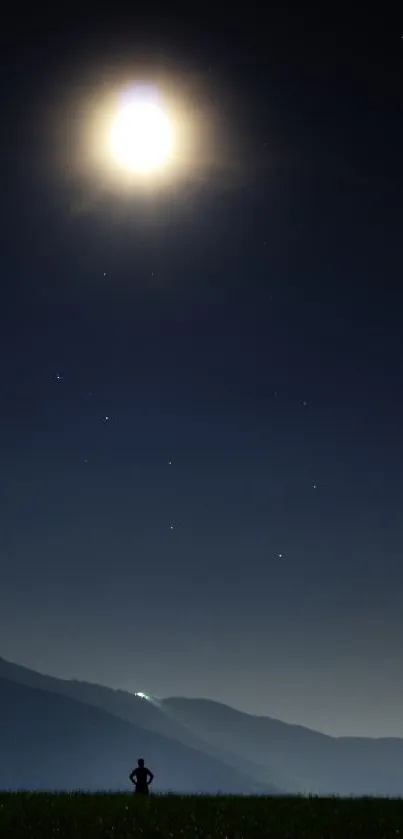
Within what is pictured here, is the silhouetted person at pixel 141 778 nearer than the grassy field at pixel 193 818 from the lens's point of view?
No

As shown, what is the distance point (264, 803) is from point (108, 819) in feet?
15.6

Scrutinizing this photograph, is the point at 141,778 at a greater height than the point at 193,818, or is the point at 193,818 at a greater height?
the point at 141,778

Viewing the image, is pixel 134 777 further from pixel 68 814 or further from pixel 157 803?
pixel 68 814

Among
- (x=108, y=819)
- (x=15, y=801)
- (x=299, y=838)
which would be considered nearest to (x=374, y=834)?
(x=299, y=838)

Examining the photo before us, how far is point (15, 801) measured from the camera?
837 inches

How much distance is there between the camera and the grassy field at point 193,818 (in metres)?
18.0

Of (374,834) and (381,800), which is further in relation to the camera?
(381,800)

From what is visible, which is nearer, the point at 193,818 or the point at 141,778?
the point at 193,818

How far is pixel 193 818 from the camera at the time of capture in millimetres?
19344

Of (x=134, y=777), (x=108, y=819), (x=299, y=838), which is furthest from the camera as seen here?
(x=134, y=777)

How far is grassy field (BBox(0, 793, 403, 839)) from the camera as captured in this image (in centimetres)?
1800

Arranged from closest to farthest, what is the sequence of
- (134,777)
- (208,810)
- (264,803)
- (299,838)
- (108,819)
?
(299,838)
(108,819)
(208,810)
(264,803)
(134,777)

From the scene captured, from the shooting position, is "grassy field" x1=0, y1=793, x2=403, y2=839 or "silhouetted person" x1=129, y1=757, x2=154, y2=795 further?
"silhouetted person" x1=129, y1=757, x2=154, y2=795

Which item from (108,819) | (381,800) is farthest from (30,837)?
(381,800)
